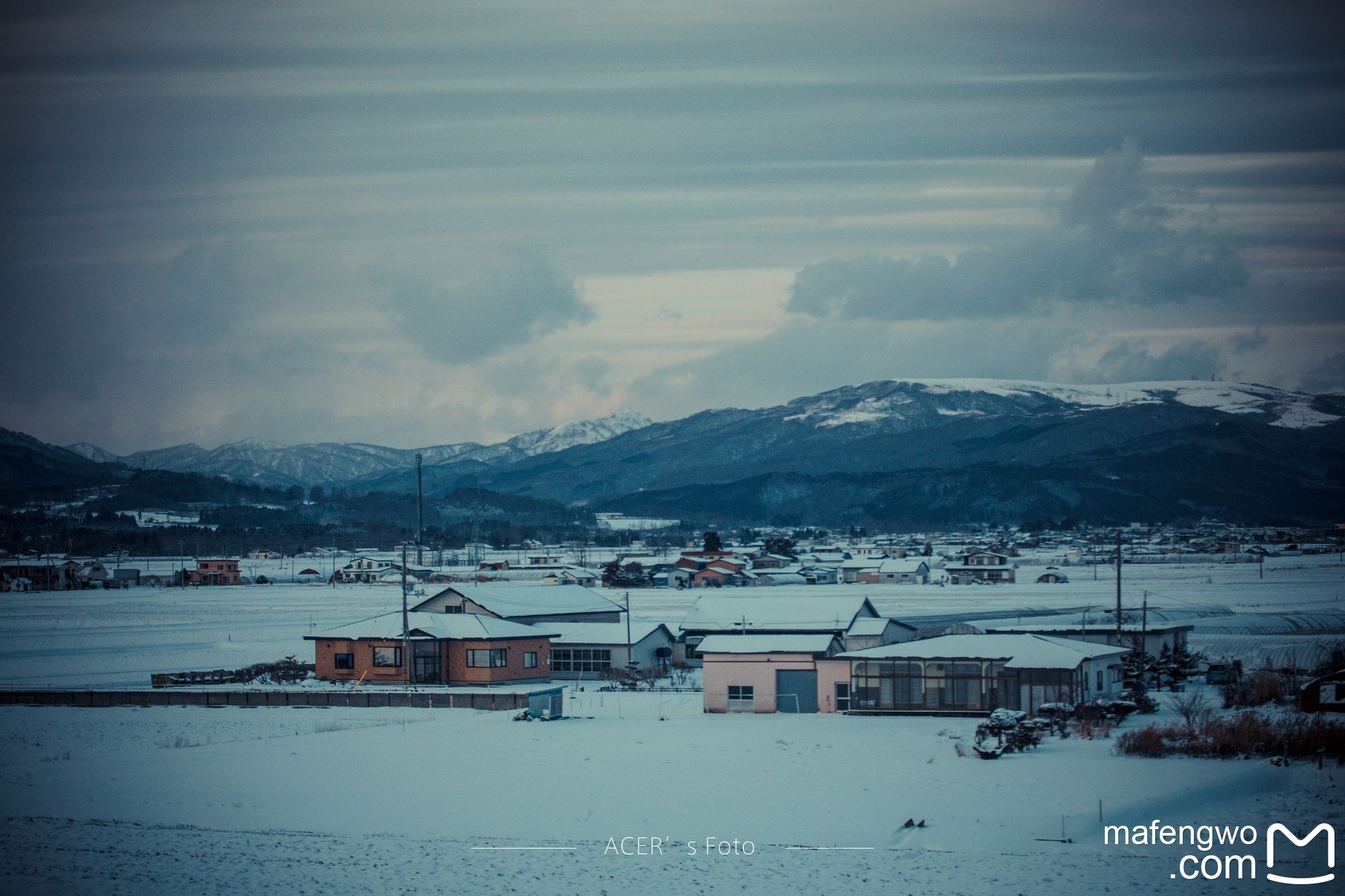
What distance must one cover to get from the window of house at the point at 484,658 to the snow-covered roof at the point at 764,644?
7.56 metres

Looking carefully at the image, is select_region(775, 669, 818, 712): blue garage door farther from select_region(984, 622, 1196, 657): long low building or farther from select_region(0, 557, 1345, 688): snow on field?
select_region(0, 557, 1345, 688): snow on field

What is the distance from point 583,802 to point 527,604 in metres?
24.8

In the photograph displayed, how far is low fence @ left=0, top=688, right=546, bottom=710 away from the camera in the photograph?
2803cm

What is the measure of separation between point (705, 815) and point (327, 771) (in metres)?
6.46

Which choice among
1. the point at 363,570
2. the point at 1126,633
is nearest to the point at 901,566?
the point at 363,570

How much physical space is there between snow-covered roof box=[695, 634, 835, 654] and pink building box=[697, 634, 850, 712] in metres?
0.02

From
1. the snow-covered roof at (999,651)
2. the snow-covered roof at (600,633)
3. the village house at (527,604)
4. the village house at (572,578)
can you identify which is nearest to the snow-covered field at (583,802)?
the snow-covered roof at (999,651)

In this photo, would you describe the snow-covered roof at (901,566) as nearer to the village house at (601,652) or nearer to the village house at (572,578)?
the village house at (572,578)

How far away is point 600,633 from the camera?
36875mm

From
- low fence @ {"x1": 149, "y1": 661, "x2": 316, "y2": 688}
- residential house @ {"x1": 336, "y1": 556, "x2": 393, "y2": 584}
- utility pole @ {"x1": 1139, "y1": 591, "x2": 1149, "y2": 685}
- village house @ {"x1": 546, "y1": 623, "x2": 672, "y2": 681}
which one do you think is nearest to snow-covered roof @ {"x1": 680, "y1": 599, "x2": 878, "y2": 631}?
village house @ {"x1": 546, "y1": 623, "x2": 672, "y2": 681}

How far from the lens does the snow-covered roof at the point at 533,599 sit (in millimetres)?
39594

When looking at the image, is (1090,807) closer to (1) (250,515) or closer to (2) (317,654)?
(2) (317,654)

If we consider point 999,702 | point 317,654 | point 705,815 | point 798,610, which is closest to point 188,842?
point 705,815

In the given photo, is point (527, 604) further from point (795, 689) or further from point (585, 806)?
point (585, 806)
